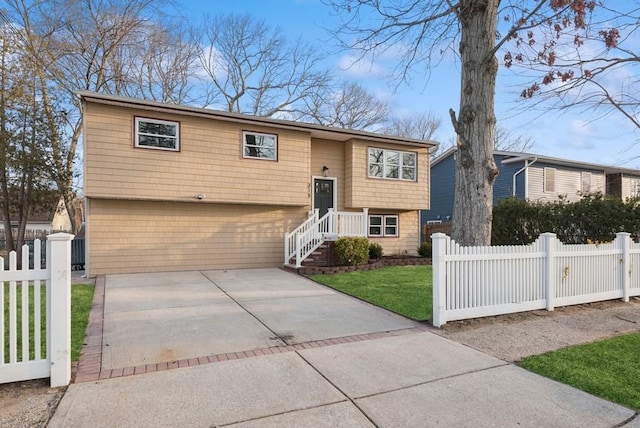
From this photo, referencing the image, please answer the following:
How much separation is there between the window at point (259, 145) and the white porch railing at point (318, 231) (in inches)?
96.3

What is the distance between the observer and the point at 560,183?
22.3 m

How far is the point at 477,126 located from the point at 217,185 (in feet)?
25.0

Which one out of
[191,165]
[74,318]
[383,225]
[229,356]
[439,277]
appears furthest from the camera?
[383,225]

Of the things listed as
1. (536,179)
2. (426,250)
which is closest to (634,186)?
(536,179)

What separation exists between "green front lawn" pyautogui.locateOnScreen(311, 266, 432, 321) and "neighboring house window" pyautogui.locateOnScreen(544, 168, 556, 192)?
13.3m

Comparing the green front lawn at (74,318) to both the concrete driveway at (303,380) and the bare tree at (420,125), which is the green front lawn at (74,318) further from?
the bare tree at (420,125)

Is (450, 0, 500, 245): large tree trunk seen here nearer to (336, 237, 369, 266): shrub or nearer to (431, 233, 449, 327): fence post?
(431, 233, 449, 327): fence post

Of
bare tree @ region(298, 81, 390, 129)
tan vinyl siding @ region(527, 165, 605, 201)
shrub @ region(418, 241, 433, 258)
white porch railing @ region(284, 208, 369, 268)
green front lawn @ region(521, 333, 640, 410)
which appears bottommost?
green front lawn @ region(521, 333, 640, 410)

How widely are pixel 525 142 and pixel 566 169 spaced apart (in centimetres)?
1463

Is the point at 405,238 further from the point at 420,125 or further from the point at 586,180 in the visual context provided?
the point at 420,125

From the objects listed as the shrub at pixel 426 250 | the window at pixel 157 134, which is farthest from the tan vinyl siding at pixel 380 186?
the window at pixel 157 134

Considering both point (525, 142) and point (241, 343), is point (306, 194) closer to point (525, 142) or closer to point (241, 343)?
point (241, 343)

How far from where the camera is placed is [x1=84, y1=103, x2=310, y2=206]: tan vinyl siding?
10.5 meters

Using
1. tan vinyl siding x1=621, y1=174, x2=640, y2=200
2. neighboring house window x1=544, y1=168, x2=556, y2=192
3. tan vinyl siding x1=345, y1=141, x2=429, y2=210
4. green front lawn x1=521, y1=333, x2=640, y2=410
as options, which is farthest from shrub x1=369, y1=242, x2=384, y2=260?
tan vinyl siding x1=621, y1=174, x2=640, y2=200
